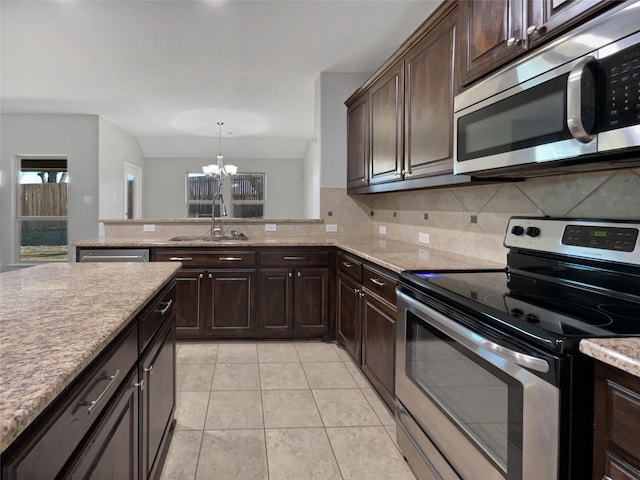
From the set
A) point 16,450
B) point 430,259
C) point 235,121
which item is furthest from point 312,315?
point 235,121

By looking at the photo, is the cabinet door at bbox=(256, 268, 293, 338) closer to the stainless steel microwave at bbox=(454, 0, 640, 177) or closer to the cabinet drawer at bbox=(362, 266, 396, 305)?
the cabinet drawer at bbox=(362, 266, 396, 305)

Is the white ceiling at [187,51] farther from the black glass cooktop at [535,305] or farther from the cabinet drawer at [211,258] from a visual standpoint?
the black glass cooktop at [535,305]

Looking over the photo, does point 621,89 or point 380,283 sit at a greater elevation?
point 621,89

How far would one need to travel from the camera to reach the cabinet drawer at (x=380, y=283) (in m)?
2.14

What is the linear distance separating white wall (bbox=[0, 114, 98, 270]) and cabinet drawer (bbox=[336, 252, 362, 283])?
4.61m

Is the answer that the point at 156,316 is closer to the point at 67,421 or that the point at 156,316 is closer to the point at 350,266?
the point at 67,421

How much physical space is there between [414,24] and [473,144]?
6.23 feet

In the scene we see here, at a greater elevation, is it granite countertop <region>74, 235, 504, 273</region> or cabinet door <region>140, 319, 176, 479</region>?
granite countertop <region>74, 235, 504, 273</region>

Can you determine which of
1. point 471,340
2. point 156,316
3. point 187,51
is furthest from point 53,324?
point 187,51

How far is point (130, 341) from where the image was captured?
49.4 inches

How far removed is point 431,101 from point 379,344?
4.57 feet

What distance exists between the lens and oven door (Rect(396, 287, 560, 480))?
99 cm

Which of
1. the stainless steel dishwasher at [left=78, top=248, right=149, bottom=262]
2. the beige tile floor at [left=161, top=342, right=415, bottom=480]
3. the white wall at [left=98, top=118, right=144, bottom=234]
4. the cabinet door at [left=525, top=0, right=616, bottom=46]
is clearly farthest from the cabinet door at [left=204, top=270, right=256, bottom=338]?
the white wall at [left=98, top=118, right=144, bottom=234]

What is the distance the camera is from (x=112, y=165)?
22.6 feet
